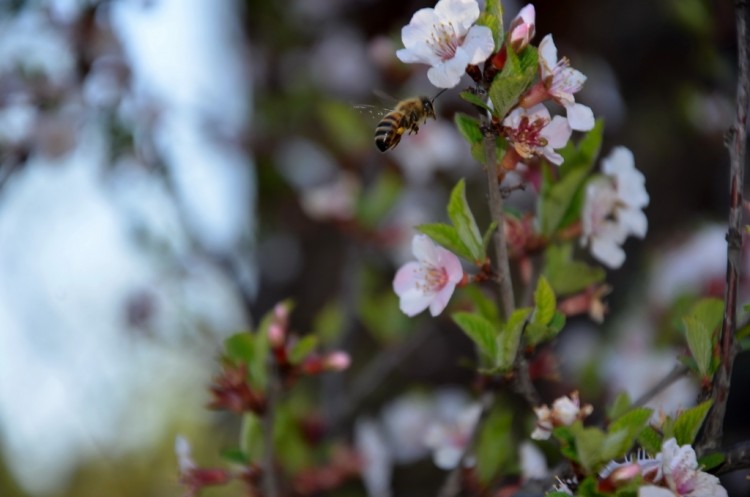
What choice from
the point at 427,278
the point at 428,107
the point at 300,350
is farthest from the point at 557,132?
the point at 300,350

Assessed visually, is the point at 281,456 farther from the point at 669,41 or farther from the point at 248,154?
the point at 669,41

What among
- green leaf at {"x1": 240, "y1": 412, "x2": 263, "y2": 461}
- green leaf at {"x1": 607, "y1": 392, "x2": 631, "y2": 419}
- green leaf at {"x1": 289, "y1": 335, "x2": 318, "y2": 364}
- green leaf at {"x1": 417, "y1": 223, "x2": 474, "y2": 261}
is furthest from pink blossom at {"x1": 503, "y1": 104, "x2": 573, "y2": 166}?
green leaf at {"x1": 240, "y1": 412, "x2": 263, "y2": 461}

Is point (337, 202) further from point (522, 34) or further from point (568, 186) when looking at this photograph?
point (522, 34)

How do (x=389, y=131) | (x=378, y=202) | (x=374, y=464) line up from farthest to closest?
(x=378, y=202) → (x=374, y=464) → (x=389, y=131)

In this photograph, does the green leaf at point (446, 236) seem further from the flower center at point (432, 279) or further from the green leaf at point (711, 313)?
the green leaf at point (711, 313)

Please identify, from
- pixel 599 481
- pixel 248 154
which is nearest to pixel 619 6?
pixel 248 154

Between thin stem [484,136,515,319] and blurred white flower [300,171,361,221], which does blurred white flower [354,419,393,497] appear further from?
thin stem [484,136,515,319]
